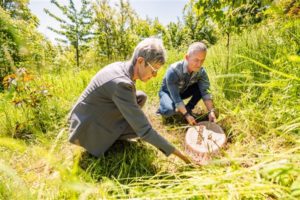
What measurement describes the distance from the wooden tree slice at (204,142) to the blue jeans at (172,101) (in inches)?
24.8

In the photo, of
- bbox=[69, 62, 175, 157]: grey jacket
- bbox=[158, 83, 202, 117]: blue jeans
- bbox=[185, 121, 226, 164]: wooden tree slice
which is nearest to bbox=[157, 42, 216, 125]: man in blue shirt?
bbox=[158, 83, 202, 117]: blue jeans

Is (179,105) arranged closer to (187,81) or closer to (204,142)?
(187,81)

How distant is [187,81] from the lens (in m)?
3.34

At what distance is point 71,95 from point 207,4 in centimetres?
221

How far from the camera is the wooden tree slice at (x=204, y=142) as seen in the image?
2257mm

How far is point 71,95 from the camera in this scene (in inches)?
156

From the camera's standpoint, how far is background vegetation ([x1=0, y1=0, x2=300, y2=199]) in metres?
1.07

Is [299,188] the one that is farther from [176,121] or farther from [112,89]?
[176,121]

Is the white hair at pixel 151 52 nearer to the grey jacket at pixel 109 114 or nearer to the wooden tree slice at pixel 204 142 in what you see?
the grey jacket at pixel 109 114

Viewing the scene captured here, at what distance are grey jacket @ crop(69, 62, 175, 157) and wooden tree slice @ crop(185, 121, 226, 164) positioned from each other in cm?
38

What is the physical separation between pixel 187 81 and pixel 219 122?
673mm

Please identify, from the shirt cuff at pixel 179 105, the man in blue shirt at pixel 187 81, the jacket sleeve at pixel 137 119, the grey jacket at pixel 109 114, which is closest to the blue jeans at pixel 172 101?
the man in blue shirt at pixel 187 81

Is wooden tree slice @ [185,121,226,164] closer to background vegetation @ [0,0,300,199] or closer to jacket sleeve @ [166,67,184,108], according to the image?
background vegetation @ [0,0,300,199]

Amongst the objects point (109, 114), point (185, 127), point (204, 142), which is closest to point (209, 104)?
point (204, 142)
